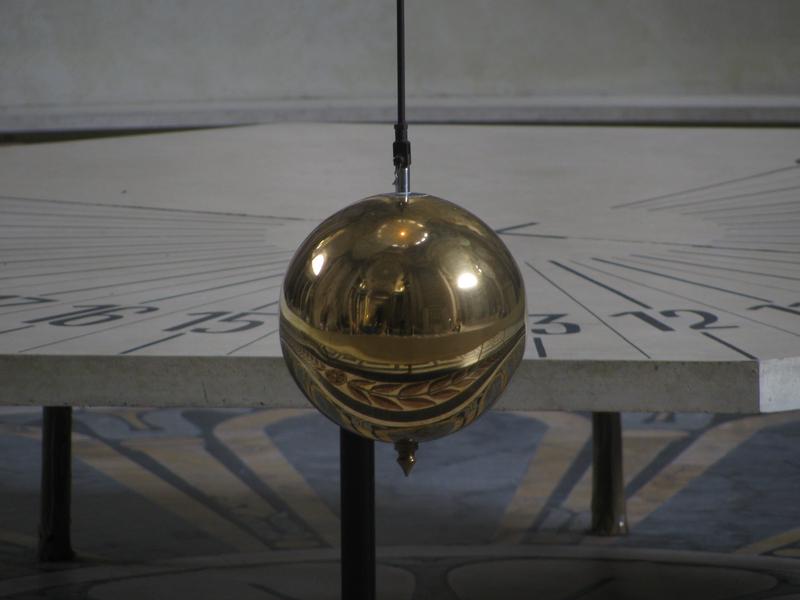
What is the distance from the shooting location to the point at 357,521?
2.16 meters

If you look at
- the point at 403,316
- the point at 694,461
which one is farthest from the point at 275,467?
the point at 403,316

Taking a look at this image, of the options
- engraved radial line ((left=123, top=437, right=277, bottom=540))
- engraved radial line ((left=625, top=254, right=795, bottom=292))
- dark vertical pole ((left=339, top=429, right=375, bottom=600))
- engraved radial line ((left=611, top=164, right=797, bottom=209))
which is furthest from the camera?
engraved radial line ((left=123, top=437, right=277, bottom=540))

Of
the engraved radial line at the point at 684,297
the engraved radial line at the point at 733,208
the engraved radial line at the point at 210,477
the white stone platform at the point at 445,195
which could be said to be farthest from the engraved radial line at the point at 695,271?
the engraved radial line at the point at 210,477

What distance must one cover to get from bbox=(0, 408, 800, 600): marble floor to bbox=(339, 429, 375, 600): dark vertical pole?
177 centimetres

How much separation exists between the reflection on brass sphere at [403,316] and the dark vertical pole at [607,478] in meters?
3.35

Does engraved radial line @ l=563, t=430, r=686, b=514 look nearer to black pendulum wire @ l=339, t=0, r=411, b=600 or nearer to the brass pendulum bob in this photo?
black pendulum wire @ l=339, t=0, r=411, b=600

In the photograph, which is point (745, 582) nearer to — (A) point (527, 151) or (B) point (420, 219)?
(A) point (527, 151)

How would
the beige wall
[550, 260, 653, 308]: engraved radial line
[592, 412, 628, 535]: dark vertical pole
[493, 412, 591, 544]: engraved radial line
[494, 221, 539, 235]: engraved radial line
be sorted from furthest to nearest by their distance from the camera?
the beige wall → [493, 412, 591, 544]: engraved radial line → [592, 412, 628, 535]: dark vertical pole → [494, 221, 539, 235]: engraved radial line → [550, 260, 653, 308]: engraved radial line

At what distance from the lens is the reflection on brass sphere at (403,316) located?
1251 millimetres

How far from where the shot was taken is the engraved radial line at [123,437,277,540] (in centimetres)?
493

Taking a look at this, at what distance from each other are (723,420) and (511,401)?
14.8ft

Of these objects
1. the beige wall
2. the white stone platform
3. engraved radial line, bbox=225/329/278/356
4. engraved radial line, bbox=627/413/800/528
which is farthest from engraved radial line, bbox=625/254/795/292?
the beige wall

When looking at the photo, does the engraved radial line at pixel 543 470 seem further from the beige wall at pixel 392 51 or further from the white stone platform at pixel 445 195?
the beige wall at pixel 392 51

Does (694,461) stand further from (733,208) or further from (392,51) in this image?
(392,51)
